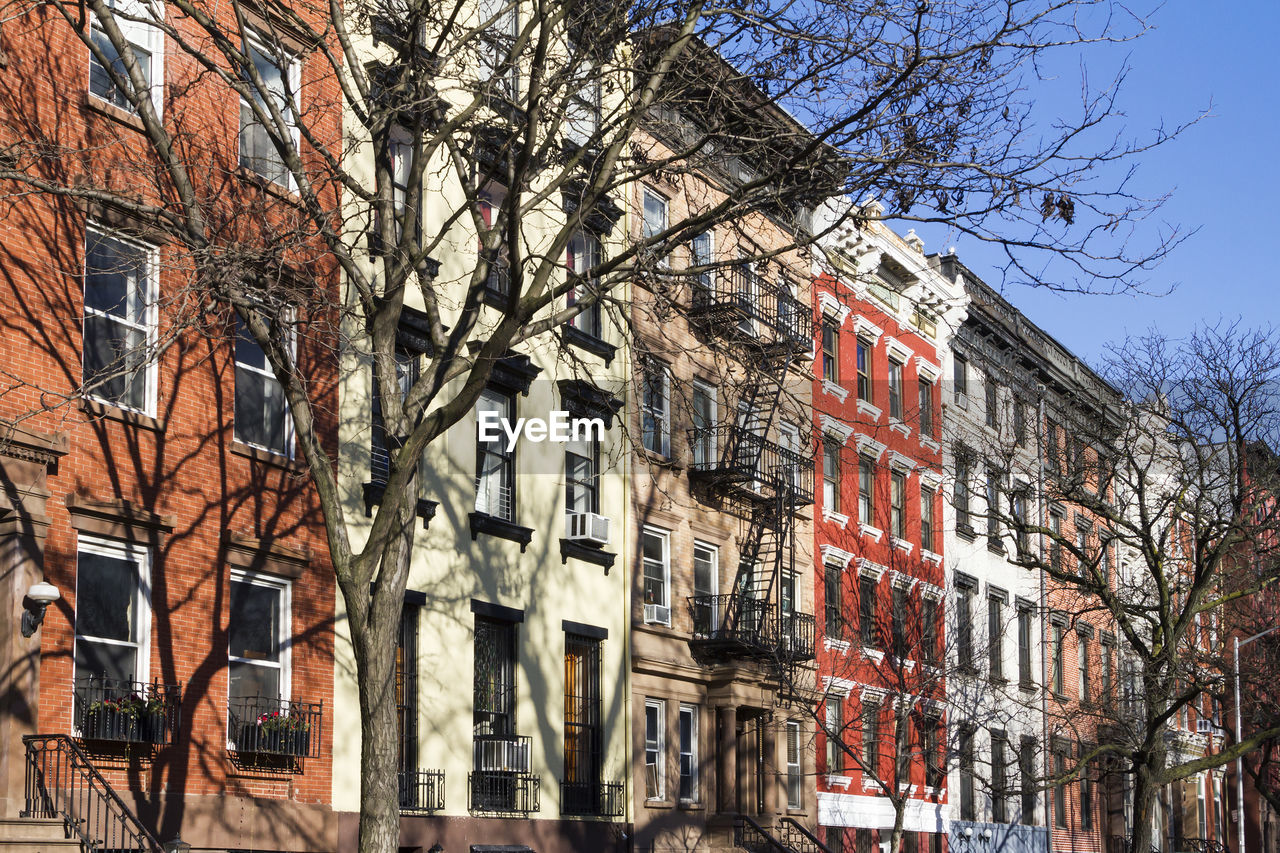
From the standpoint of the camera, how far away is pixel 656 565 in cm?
2991

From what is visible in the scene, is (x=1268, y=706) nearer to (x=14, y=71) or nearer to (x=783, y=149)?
(x=783, y=149)

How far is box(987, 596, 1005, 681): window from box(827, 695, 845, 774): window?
8.01 m

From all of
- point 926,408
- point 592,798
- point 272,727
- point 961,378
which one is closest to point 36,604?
point 272,727

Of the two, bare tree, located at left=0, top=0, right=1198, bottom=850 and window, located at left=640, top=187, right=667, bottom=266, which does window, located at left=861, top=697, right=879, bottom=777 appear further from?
bare tree, located at left=0, top=0, right=1198, bottom=850

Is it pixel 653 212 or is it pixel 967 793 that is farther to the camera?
pixel 967 793

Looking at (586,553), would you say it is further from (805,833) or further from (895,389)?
(895,389)

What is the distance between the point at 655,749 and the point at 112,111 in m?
15.8

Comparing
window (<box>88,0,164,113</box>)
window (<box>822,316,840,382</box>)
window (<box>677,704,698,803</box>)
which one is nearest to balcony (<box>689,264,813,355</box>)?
window (<box>822,316,840,382</box>)

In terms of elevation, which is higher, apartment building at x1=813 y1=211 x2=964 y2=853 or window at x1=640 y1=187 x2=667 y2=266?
window at x1=640 y1=187 x2=667 y2=266

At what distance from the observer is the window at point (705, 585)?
30859 millimetres

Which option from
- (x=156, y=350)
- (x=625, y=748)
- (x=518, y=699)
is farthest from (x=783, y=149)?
(x=625, y=748)

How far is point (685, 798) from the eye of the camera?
30.2m

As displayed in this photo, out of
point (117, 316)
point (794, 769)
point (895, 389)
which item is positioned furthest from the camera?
point (895, 389)

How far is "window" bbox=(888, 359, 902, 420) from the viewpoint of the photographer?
40375 millimetres
